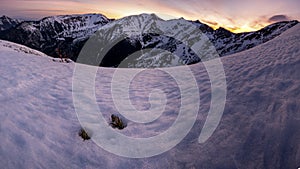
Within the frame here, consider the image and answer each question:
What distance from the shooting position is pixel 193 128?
6281 mm

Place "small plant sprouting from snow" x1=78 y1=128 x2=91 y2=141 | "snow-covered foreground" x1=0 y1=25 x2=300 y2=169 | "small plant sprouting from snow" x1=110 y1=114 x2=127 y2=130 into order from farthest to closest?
"small plant sprouting from snow" x1=110 y1=114 x2=127 y2=130
"small plant sprouting from snow" x1=78 y1=128 x2=91 y2=141
"snow-covered foreground" x1=0 y1=25 x2=300 y2=169

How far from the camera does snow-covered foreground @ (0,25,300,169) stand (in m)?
4.96

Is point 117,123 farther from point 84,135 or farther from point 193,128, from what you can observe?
point 193,128

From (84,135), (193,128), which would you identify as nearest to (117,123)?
(84,135)

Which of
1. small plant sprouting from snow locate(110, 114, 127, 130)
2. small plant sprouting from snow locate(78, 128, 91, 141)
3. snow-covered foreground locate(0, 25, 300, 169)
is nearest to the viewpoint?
snow-covered foreground locate(0, 25, 300, 169)

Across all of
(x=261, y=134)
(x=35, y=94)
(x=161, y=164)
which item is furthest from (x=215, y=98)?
(x=35, y=94)

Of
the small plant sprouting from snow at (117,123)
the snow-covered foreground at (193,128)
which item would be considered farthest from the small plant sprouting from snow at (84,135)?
the small plant sprouting from snow at (117,123)

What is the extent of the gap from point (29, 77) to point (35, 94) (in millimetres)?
1799

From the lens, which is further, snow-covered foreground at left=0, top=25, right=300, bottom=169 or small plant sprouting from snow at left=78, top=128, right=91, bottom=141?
small plant sprouting from snow at left=78, top=128, right=91, bottom=141

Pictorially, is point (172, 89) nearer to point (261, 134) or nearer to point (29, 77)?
point (261, 134)

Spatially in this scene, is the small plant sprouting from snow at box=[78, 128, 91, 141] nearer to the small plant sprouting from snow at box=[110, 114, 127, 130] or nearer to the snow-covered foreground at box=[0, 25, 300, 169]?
the snow-covered foreground at box=[0, 25, 300, 169]

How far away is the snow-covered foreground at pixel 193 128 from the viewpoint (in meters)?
4.96

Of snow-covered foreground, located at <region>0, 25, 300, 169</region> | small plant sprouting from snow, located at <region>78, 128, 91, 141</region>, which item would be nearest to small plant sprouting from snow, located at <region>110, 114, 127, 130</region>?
snow-covered foreground, located at <region>0, 25, 300, 169</region>

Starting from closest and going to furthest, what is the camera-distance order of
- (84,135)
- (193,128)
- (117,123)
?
(84,135), (193,128), (117,123)
